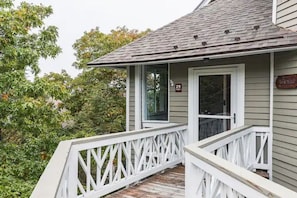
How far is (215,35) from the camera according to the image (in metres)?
5.86

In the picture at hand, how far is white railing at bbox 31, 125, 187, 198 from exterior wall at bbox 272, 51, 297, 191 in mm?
1852

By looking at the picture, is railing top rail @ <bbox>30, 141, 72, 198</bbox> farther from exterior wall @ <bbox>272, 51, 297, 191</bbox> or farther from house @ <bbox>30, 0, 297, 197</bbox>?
exterior wall @ <bbox>272, 51, 297, 191</bbox>

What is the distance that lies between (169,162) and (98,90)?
25.4 ft

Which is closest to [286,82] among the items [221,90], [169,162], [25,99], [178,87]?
[221,90]

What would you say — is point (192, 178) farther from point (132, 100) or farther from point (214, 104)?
point (132, 100)

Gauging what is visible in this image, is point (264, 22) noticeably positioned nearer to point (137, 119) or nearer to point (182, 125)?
point (182, 125)

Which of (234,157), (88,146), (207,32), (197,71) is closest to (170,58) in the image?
(197,71)

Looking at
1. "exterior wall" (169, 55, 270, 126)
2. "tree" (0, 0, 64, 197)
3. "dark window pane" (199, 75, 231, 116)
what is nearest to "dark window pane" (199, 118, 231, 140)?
"dark window pane" (199, 75, 231, 116)

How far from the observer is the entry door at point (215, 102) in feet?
18.4

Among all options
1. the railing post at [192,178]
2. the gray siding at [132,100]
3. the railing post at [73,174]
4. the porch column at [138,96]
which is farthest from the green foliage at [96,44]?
the railing post at [192,178]

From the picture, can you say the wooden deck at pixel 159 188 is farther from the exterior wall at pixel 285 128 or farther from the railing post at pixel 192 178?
the exterior wall at pixel 285 128

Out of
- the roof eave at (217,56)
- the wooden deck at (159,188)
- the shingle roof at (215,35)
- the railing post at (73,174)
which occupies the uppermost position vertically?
the shingle roof at (215,35)

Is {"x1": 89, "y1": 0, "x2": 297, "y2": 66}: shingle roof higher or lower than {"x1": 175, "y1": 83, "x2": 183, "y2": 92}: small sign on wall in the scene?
higher

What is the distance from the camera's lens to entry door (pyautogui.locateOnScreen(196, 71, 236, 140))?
562 centimetres
